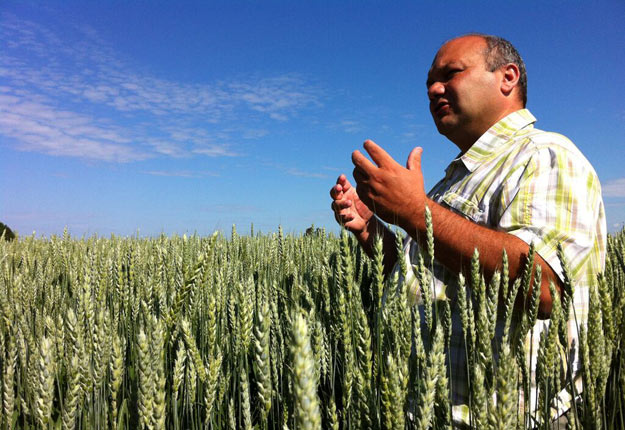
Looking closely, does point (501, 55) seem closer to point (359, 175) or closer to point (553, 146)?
point (553, 146)

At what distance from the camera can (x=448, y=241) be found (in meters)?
1.35

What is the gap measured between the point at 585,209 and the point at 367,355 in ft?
3.18

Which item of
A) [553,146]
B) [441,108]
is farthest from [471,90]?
[553,146]

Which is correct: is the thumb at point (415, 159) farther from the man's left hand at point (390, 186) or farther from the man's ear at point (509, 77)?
the man's ear at point (509, 77)

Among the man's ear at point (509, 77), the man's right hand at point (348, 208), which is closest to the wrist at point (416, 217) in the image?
the man's right hand at point (348, 208)

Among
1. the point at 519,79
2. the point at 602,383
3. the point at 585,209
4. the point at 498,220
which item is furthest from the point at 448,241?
the point at 519,79

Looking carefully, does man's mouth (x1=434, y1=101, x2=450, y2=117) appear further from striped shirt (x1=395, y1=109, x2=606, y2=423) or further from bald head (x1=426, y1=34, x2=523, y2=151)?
striped shirt (x1=395, y1=109, x2=606, y2=423)

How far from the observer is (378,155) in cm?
146

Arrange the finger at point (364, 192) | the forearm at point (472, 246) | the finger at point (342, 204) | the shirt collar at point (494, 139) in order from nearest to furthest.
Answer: the forearm at point (472, 246) → the finger at point (364, 192) → the shirt collar at point (494, 139) → the finger at point (342, 204)

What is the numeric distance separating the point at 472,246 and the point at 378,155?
44cm

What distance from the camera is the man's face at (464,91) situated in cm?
188

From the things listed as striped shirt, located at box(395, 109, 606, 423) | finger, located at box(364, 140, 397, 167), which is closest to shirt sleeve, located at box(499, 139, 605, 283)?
striped shirt, located at box(395, 109, 606, 423)

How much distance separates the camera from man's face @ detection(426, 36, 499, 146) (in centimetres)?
188

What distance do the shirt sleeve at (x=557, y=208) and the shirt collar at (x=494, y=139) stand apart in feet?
1.03
